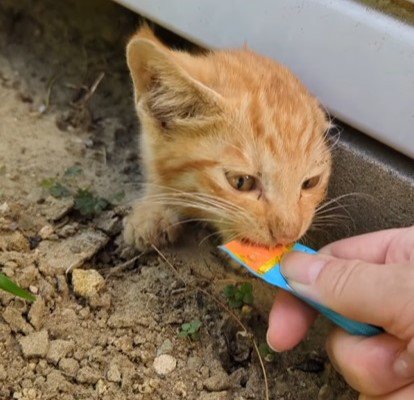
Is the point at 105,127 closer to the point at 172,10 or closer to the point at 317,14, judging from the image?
the point at 172,10

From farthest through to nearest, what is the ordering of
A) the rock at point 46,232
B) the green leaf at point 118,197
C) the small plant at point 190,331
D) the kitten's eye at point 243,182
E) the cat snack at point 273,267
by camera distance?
1. the green leaf at point 118,197
2. the rock at point 46,232
3. the small plant at point 190,331
4. the kitten's eye at point 243,182
5. the cat snack at point 273,267

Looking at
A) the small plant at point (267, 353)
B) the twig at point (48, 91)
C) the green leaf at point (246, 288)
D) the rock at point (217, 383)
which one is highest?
the green leaf at point (246, 288)

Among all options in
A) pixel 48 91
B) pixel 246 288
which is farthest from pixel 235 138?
pixel 48 91

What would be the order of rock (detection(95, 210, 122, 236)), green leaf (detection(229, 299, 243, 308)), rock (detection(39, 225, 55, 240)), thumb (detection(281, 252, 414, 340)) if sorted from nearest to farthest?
thumb (detection(281, 252, 414, 340)) < green leaf (detection(229, 299, 243, 308)) < rock (detection(39, 225, 55, 240)) < rock (detection(95, 210, 122, 236))

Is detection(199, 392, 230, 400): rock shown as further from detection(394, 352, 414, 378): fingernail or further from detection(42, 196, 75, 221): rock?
detection(42, 196, 75, 221): rock

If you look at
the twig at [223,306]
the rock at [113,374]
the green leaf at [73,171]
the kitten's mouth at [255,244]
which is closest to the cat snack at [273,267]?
the kitten's mouth at [255,244]

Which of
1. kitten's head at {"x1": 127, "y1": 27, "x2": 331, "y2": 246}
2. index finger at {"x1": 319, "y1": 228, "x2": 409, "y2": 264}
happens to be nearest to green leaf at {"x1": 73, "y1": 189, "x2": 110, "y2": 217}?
kitten's head at {"x1": 127, "y1": 27, "x2": 331, "y2": 246}

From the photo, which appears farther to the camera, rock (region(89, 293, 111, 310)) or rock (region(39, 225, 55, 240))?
rock (region(39, 225, 55, 240))

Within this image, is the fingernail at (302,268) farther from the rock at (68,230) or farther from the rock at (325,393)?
the rock at (68,230)
